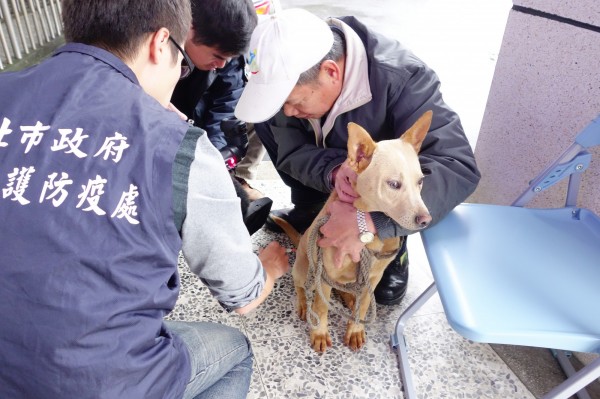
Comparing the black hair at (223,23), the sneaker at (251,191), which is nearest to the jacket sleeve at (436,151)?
the black hair at (223,23)

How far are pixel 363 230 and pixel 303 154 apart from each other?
0.47 m

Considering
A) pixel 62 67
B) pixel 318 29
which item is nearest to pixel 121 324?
pixel 62 67

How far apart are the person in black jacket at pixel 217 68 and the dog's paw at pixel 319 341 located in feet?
2.75

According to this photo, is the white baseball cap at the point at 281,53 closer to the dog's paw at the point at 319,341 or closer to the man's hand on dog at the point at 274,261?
the man's hand on dog at the point at 274,261

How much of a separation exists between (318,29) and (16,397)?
1.16 meters

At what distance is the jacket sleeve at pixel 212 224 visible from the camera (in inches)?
29.3

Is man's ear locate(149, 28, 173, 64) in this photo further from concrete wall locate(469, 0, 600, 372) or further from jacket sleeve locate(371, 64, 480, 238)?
concrete wall locate(469, 0, 600, 372)

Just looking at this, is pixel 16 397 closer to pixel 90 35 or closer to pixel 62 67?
pixel 62 67

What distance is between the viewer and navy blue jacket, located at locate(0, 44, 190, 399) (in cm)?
63

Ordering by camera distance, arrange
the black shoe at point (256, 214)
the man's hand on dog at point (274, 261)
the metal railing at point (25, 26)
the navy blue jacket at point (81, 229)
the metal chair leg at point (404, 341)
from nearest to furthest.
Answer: the navy blue jacket at point (81, 229), the man's hand on dog at point (274, 261), the metal chair leg at point (404, 341), the black shoe at point (256, 214), the metal railing at point (25, 26)

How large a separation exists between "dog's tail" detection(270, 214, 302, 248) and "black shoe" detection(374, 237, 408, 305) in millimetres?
408

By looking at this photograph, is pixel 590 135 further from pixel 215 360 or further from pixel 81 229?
pixel 81 229

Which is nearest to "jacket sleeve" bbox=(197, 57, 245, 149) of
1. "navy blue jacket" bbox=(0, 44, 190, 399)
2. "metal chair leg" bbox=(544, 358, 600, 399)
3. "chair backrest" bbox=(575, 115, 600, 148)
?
"navy blue jacket" bbox=(0, 44, 190, 399)

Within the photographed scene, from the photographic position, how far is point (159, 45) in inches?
34.5
